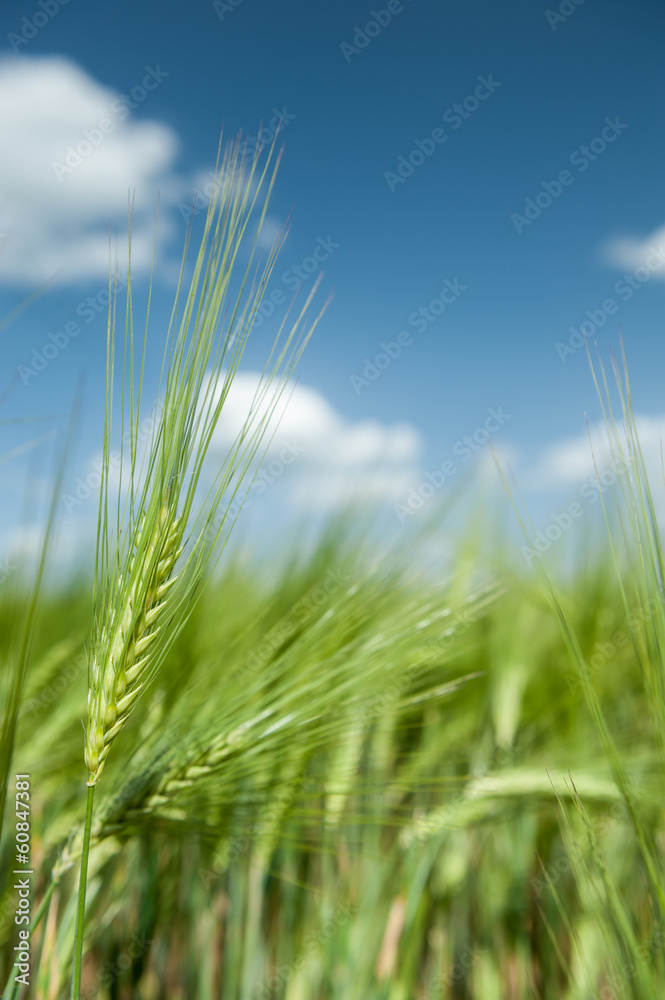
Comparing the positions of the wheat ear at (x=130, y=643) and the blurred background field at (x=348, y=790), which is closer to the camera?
the wheat ear at (x=130, y=643)

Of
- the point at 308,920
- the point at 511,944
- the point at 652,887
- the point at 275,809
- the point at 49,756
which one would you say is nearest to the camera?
the point at 652,887

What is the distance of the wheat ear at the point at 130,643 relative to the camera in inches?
22.1

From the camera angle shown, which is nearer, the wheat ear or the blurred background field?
the wheat ear

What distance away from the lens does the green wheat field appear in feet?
1.96

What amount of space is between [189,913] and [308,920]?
252mm

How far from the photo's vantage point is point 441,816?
1.10 m

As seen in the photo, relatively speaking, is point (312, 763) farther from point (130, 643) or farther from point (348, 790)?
point (130, 643)

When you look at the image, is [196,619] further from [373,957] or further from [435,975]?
[435,975]

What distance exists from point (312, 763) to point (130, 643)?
106 centimetres

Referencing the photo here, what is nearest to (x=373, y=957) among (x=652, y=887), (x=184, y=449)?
(x=652, y=887)

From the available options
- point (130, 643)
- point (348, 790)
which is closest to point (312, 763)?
point (348, 790)

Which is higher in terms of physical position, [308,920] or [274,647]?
[274,647]

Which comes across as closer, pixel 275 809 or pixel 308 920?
pixel 275 809

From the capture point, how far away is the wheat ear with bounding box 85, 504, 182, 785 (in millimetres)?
562
